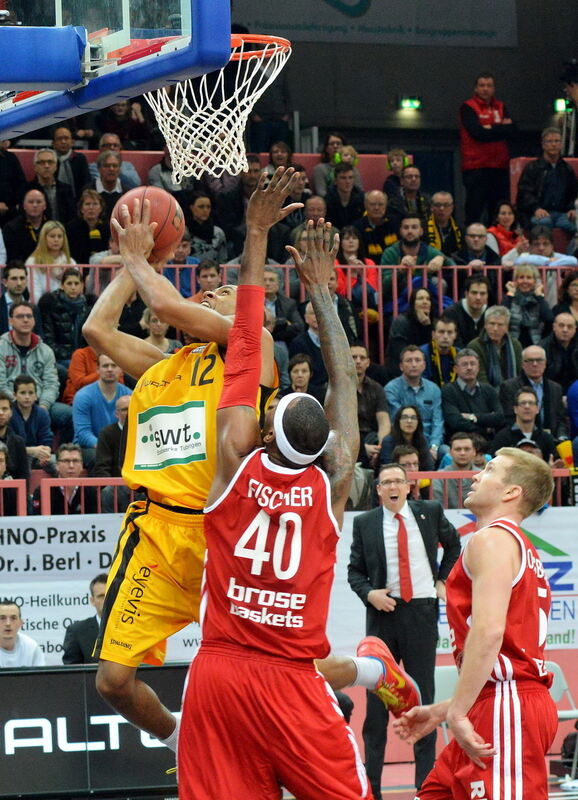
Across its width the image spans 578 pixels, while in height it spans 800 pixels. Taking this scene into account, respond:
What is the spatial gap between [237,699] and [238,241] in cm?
1106

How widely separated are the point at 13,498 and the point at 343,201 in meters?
7.34

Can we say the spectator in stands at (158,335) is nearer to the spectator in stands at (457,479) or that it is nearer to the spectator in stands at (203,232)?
the spectator in stands at (203,232)

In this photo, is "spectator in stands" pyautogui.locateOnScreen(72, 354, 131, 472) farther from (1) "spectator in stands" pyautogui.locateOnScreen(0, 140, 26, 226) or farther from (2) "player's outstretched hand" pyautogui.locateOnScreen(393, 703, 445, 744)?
(2) "player's outstretched hand" pyautogui.locateOnScreen(393, 703, 445, 744)

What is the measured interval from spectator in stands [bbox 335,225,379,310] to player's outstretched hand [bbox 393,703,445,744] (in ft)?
30.5

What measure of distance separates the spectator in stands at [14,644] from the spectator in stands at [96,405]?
274 centimetres

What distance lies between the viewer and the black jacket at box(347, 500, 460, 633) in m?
10.5

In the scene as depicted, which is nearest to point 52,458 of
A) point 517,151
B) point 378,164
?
point 378,164

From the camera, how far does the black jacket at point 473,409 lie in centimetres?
1346

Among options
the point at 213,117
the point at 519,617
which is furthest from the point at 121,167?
the point at 519,617

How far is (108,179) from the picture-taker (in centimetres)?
1562

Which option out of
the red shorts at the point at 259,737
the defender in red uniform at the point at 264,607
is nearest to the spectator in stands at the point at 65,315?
the defender in red uniform at the point at 264,607

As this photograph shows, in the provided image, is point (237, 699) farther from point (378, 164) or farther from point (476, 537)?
point (378, 164)

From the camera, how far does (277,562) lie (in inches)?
206

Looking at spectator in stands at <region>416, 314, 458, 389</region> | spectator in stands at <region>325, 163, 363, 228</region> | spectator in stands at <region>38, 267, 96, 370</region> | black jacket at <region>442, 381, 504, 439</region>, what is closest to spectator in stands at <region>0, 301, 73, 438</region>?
spectator in stands at <region>38, 267, 96, 370</region>
